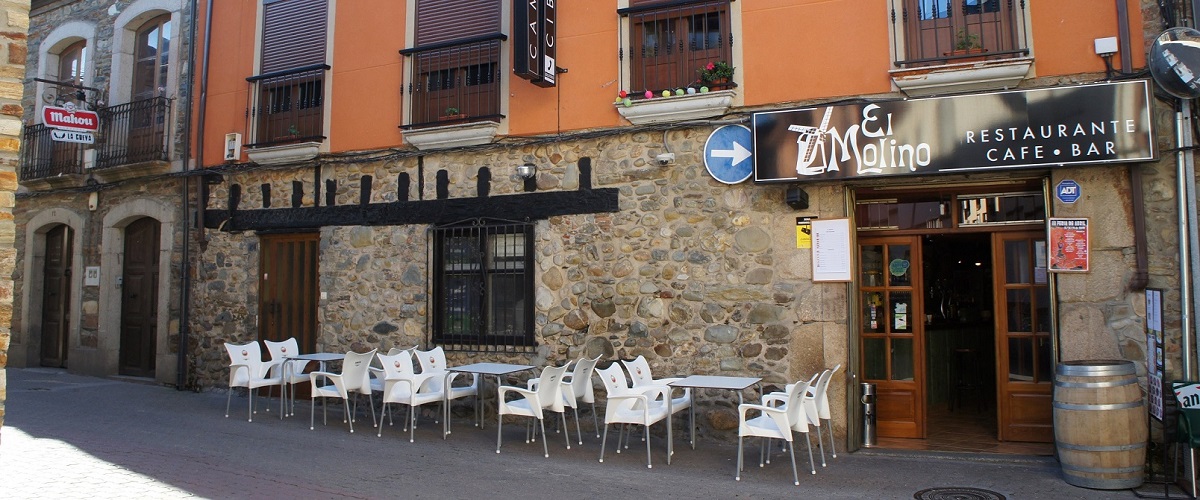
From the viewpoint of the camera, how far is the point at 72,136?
34.5 feet

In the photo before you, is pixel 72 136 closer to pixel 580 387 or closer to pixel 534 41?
pixel 534 41

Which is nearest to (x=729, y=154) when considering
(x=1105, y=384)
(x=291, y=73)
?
(x=1105, y=384)

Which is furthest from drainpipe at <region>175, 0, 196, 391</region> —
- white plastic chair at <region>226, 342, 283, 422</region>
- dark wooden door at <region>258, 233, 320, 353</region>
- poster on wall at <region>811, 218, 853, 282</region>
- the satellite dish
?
the satellite dish

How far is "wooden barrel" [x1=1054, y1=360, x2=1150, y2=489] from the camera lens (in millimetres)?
5293

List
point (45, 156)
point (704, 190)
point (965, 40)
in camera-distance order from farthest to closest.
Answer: point (45, 156) → point (704, 190) → point (965, 40)

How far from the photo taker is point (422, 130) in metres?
8.42

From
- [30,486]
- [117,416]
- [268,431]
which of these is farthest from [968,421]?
[117,416]

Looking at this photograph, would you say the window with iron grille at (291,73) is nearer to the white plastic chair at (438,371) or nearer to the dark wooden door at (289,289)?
the dark wooden door at (289,289)

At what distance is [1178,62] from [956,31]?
1.54 meters

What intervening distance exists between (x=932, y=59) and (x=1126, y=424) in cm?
298

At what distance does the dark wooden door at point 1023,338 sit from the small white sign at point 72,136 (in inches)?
426

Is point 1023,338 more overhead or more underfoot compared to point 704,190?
more underfoot

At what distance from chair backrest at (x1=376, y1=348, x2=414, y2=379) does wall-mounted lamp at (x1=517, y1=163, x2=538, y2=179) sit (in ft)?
6.65

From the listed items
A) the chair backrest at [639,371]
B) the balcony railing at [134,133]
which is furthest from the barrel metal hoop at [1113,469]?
the balcony railing at [134,133]
